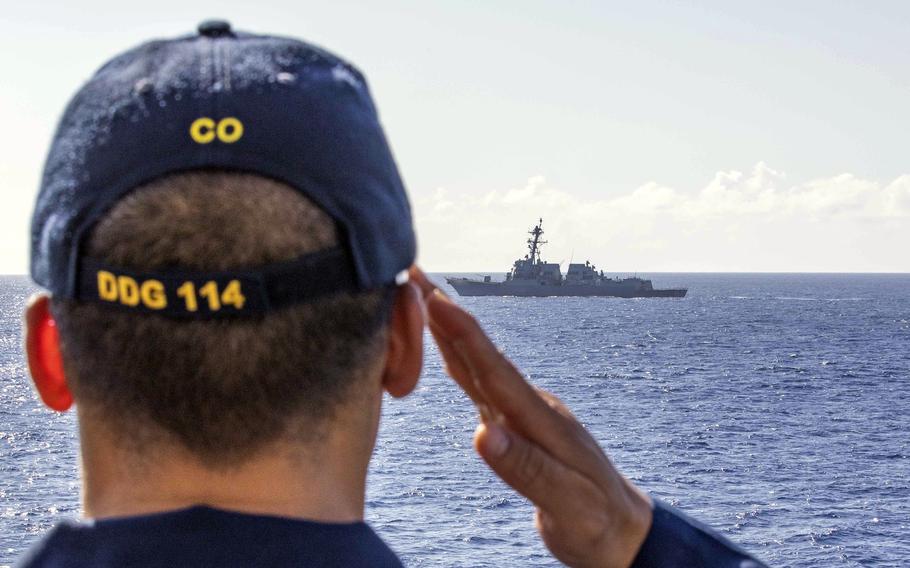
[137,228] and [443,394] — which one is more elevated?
[137,228]

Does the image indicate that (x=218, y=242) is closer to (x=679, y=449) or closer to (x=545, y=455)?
(x=545, y=455)

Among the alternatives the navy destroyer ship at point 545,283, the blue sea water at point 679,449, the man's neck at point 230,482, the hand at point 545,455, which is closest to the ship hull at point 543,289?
the navy destroyer ship at point 545,283

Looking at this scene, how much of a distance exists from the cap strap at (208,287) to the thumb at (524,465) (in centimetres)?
33

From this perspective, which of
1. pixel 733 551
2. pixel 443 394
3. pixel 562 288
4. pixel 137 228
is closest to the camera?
pixel 137 228

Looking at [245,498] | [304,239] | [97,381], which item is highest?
[304,239]

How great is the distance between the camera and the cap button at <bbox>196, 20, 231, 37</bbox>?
139cm

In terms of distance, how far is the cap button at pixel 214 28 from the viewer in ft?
4.55

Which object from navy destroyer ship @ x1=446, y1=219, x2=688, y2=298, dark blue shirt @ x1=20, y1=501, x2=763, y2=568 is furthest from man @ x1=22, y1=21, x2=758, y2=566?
navy destroyer ship @ x1=446, y1=219, x2=688, y2=298

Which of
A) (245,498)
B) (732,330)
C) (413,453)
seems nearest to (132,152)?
(245,498)

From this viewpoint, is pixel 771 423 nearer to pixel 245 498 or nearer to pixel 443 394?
pixel 443 394

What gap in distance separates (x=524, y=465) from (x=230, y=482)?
41 centimetres

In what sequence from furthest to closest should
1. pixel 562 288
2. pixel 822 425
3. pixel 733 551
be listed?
pixel 562 288 → pixel 822 425 → pixel 733 551

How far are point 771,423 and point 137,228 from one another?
185 ft

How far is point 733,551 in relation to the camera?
4.98 ft
